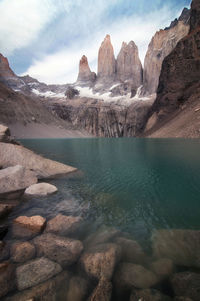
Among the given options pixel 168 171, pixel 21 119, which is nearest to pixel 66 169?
pixel 168 171

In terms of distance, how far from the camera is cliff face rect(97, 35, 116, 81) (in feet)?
564

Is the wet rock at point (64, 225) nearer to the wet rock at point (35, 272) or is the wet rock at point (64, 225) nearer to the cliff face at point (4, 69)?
the wet rock at point (35, 272)

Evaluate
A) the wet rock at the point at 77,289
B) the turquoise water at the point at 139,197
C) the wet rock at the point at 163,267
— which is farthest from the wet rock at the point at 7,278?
the turquoise water at the point at 139,197

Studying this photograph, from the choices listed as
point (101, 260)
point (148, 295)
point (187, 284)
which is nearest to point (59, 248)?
point (101, 260)

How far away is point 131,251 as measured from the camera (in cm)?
489

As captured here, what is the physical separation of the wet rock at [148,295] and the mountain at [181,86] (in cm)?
5652

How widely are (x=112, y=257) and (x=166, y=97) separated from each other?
87114mm

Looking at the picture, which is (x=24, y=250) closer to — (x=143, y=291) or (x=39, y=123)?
(x=143, y=291)

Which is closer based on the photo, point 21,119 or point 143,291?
point 143,291

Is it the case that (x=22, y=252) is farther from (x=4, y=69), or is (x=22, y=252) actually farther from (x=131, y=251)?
(x=4, y=69)

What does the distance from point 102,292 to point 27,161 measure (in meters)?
11.4

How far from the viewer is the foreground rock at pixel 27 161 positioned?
12570 mm

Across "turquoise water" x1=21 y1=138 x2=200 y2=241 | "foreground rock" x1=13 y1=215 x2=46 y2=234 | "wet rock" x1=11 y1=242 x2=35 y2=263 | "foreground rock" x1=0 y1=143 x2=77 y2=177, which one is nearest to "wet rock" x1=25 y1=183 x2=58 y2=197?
"turquoise water" x1=21 y1=138 x2=200 y2=241

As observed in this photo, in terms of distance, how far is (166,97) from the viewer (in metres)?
80.7
